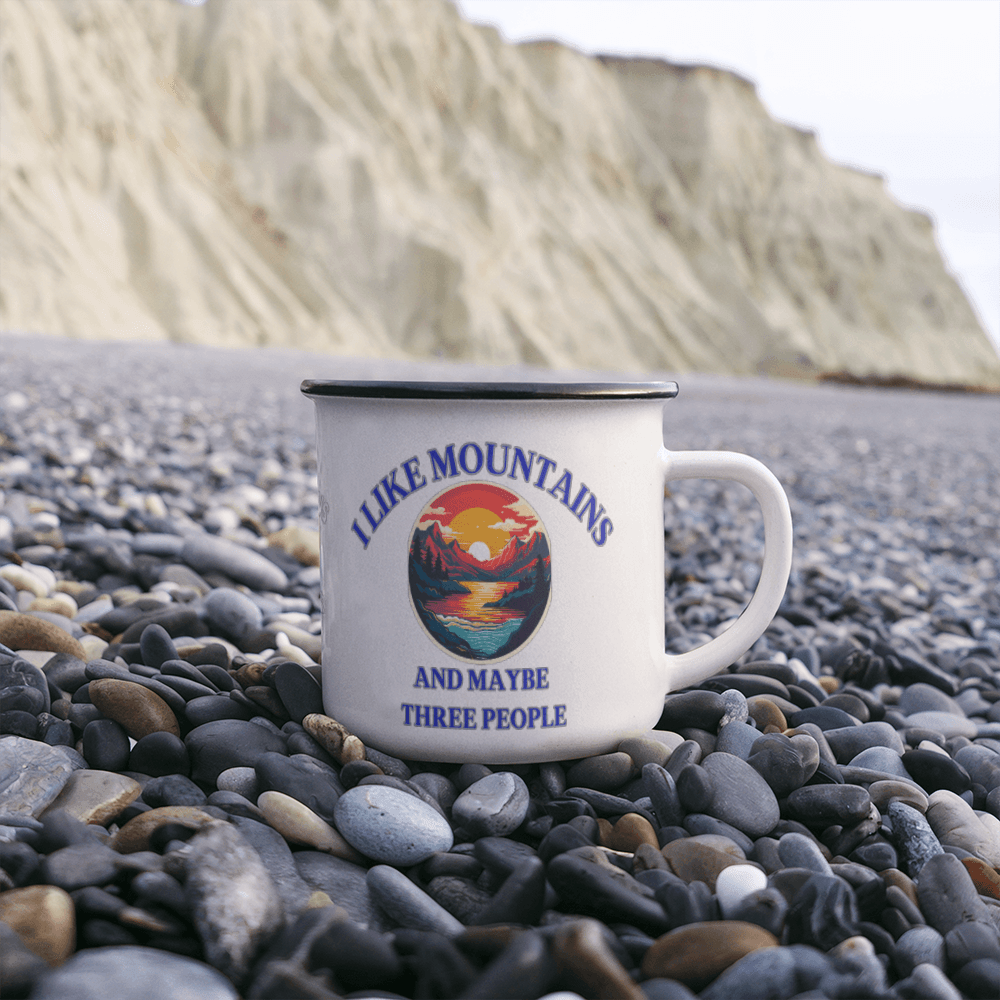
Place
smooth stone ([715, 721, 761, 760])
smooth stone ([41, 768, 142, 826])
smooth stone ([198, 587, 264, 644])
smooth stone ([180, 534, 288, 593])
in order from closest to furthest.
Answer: smooth stone ([41, 768, 142, 826]), smooth stone ([715, 721, 761, 760]), smooth stone ([198, 587, 264, 644]), smooth stone ([180, 534, 288, 593])

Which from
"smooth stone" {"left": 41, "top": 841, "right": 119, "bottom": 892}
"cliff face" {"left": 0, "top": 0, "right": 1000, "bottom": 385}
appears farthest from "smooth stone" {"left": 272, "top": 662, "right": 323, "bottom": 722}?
"cliff face" {"left": 0, "top": 0, "right": 1000, "bottom": 385}

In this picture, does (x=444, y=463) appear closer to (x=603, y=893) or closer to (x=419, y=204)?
(x=603, y=893)

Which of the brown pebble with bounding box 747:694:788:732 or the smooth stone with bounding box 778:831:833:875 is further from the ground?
the brown pebble with bounding box 747:694:788:732

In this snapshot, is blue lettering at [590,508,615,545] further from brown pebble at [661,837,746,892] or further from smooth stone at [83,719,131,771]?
smooth stone at [83,719,131,771]

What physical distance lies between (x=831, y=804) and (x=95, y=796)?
0.91 m

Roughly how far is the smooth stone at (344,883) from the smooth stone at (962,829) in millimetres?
742

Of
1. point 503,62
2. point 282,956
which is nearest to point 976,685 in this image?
point 282,956

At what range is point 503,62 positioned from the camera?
1282 inches

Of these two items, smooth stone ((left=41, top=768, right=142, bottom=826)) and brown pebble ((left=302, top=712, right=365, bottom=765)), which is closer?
smooth stone ((left=41, top=768, right=142, bottom=826))

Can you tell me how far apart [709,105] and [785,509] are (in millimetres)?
40546

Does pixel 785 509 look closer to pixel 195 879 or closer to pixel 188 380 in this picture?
pixel 195 879

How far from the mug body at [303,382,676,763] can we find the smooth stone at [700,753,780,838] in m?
0.15

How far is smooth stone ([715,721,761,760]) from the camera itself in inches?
53.2

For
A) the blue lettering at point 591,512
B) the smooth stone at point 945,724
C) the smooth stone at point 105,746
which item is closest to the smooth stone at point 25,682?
the smooth stone at point 105,746
